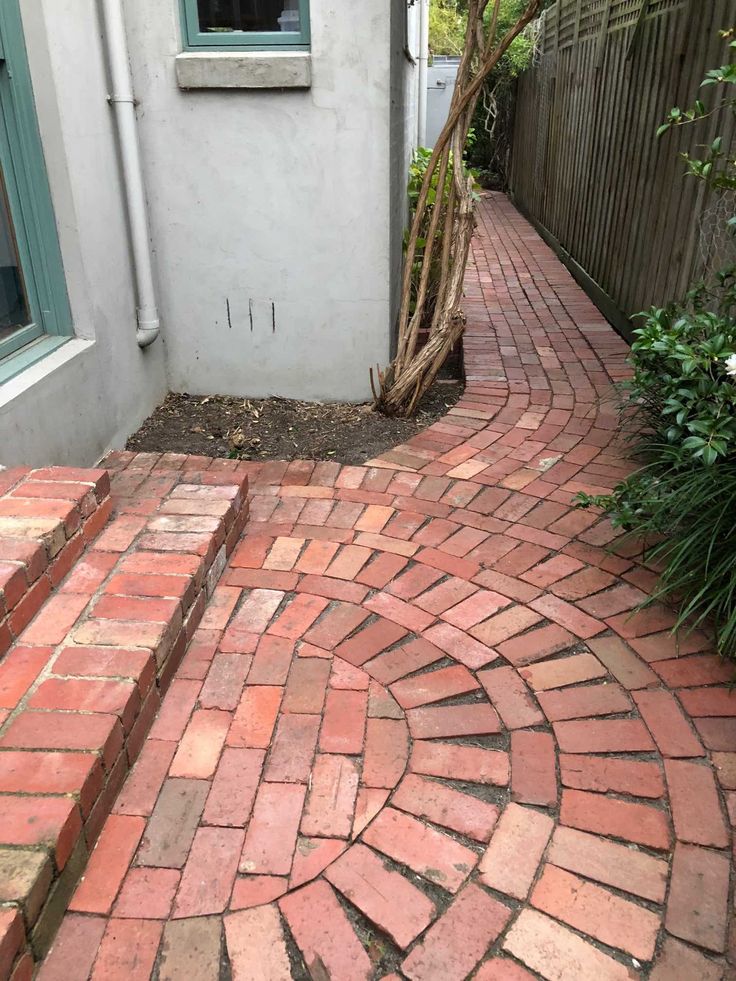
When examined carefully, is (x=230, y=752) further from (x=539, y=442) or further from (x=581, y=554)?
(x=539, y=442)

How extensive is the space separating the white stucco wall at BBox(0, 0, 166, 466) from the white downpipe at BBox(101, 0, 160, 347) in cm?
5

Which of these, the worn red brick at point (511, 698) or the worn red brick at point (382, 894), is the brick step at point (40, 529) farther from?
the worn red brick at point (511, 698)

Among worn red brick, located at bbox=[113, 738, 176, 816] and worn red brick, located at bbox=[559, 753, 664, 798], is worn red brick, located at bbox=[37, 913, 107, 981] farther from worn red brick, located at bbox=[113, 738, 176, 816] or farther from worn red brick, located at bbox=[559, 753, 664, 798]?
worn red brick, located at bbox=[559, 753, 664, 798]

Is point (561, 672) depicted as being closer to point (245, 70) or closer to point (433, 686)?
point (433, 686)

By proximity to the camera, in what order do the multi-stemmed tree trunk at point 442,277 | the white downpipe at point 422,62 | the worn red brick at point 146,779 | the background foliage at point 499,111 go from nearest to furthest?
1. the worn red brick at point 146,779
2. the multi-stemmed tree trunk at point 442,277
3. the white downpipe at point 422,62
4. the background foliage at point 499,111

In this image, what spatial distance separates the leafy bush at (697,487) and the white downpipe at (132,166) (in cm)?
237

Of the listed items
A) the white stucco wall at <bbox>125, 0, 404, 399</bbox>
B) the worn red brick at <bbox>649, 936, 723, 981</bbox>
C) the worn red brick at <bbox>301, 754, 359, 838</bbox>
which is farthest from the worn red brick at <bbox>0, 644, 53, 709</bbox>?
the white stucco wall at <bbox>125, 0, 404, 399</bbox>

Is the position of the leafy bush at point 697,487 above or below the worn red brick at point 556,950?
above

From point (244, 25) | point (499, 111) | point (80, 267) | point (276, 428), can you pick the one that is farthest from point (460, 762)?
point (499, 111)

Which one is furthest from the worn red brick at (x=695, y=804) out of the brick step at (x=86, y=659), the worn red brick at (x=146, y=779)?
the brick step at (x=86, y=659)

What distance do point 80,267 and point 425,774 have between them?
2.55 m

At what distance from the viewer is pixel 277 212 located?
3857mm

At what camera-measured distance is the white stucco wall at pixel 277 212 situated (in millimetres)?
3582

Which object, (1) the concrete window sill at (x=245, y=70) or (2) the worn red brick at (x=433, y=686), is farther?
(1) the concrete window sill at (x=245, y=70)
